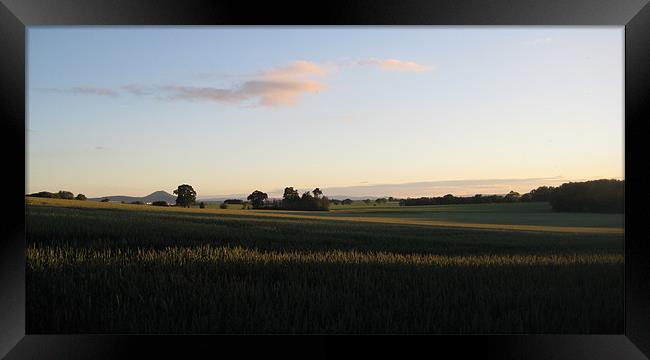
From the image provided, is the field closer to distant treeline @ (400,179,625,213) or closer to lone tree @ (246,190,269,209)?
distant treeline @ (400,179,625,213)

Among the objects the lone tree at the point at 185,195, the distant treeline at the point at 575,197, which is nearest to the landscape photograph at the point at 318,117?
the lone tree at the point at 185,195

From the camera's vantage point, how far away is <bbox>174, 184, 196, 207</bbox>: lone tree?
5227mm

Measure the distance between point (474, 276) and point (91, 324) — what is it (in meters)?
3.09

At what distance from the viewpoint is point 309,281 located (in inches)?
162

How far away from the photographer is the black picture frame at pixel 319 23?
316 centimetres

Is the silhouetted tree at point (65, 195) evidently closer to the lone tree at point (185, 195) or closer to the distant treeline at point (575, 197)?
the lone tree at point (185, 195)

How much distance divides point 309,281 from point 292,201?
1.57 m

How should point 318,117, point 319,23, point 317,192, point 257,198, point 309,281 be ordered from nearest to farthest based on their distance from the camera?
point 319,23, point 309,281, point 318,117, point 317,192, point 257,198

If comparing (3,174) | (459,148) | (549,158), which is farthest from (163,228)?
(549,158)

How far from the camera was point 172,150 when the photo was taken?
5113mm

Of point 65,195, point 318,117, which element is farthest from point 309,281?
point 65,195

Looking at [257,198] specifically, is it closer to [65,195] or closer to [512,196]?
[65,195]

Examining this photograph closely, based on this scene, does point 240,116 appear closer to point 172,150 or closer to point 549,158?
point 172,150

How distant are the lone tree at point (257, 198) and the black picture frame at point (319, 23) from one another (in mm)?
2335
